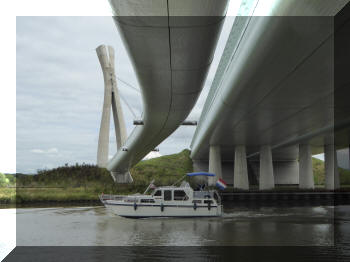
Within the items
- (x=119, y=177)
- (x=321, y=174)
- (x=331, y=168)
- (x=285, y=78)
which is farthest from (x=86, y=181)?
(x=321, y=174)

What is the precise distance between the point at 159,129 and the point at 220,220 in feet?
32.8

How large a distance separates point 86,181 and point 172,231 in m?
43.5

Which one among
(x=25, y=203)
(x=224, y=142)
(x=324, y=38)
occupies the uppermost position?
(x=324, y=38)

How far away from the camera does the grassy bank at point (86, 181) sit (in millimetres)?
44562

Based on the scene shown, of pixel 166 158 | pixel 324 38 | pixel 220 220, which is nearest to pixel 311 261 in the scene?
pixel 324 38

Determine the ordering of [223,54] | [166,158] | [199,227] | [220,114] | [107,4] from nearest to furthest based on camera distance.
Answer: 1. [107,4]
2. [199,227]
3. [223,54]
4. [220,114]
5. [166,158]

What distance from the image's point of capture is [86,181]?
6191cm

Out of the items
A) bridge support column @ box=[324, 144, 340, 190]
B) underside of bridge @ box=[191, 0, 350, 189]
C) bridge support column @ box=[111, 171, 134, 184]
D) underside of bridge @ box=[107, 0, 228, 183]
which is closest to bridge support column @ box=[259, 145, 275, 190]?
underside of bridge @ box=[191, 0, 350, 189]

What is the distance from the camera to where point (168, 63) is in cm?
1472

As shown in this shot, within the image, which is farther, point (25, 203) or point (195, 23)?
point (25, 203)

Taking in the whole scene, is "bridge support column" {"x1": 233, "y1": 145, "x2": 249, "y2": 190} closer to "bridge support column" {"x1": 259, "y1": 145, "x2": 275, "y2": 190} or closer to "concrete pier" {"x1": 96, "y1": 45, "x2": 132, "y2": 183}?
"bridge support column" {"x1": 259, "y1": 145, "x2": 275, "y2": 190}

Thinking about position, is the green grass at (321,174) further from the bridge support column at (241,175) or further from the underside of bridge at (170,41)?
the underside of bridge at (170,41)

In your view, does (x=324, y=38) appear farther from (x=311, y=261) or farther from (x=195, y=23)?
(x=311, y=261)

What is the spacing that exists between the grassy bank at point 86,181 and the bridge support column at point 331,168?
2187 mm
